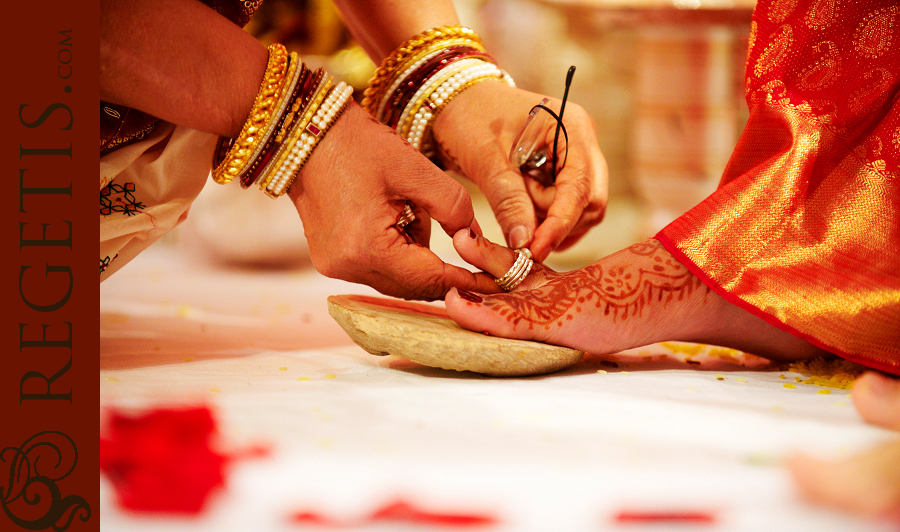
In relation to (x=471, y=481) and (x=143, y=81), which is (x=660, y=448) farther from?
(x=143, y=81)

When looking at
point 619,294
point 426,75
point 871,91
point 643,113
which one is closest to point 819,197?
point 871,91

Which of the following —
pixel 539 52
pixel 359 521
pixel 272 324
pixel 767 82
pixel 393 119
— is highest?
pixel 539 52

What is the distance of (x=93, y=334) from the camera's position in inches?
26.4

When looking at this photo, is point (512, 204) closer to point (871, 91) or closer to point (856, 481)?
point (871, 91)

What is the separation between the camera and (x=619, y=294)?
837 millimetres

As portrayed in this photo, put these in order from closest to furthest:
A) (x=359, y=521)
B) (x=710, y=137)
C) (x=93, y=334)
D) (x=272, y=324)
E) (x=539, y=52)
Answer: (x=359, y=521)
(x=93, y=334)
(x=272, y=324)
(x=710, y=137)
(x=539, y=52)

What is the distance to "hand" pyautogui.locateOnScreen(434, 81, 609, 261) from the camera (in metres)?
1.00

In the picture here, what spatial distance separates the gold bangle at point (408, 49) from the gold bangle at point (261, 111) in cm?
31

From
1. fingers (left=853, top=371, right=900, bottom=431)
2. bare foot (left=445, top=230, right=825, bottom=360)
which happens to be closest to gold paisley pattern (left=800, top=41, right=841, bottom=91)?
bare foot (left=445, top=230, right=825, bottom=360)

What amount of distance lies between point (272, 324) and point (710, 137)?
1.58 meters

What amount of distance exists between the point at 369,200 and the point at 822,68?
568mm

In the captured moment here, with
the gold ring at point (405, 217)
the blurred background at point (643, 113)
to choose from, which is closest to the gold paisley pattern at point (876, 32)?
the gold ring at point (405, 217)

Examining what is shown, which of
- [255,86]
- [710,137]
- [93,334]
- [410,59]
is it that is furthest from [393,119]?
[710,137]

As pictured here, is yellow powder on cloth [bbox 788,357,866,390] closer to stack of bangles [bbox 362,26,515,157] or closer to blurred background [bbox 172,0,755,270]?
stack of bangles [bbox 362,26,515,157]
